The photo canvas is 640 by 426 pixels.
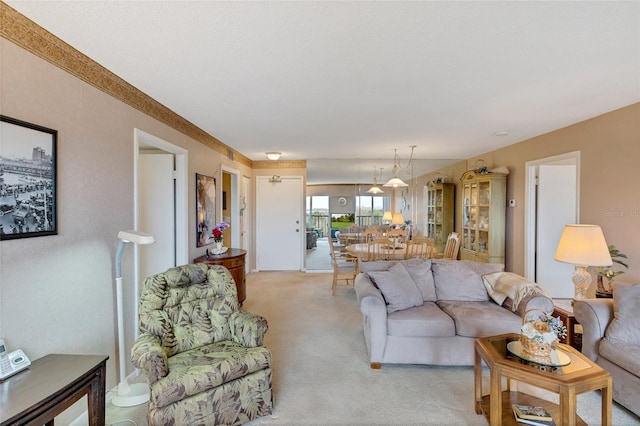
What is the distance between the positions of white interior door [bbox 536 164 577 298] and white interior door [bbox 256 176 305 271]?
4209 millimetres

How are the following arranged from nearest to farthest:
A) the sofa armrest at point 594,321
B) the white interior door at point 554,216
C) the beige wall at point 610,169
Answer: the sofa armrest at point 594,321, the beige wall at point 610,169, the white interior door at point 554,216

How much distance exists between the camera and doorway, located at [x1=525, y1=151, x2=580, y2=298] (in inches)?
170

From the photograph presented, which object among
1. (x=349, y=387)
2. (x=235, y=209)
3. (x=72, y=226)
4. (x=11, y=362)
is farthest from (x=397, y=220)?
(x=11, y=362)

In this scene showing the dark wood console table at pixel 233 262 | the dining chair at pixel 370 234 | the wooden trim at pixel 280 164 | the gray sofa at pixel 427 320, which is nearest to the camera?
the gray sofa at pixel 427 320

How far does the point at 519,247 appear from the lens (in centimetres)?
468

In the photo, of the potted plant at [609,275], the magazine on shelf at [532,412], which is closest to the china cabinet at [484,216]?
the potted plant at [609,275]

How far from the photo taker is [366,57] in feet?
6.59

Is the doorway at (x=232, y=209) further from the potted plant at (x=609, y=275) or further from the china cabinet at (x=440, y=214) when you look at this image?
the potted plant at (x=609, y=275)

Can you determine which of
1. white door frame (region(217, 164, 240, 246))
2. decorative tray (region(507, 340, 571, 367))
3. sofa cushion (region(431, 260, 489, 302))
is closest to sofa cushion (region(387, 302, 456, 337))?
sofa cushion (region(431, 260, 489, 302))

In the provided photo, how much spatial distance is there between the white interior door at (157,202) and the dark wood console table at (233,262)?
0.45 metres

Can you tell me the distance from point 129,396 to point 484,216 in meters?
5.30

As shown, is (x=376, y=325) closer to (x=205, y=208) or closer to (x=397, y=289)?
(x=397, y=289)

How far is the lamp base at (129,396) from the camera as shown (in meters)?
2.15

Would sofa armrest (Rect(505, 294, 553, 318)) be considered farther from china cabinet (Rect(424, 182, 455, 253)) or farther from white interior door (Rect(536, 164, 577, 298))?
china cabinet (Rect(424, 182, 455, 253))
